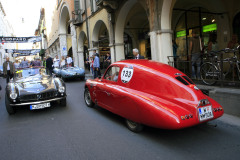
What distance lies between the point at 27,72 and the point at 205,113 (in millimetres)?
6260

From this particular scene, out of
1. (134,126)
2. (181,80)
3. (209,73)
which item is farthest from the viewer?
(209,73)

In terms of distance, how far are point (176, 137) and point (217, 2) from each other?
936 cm

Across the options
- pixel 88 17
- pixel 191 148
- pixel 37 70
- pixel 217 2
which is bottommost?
pixel 191 148

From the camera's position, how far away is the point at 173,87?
140 inches

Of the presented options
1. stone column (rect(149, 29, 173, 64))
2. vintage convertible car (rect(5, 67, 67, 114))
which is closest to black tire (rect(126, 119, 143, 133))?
vintage convertible car (rect(5, 67, 67, 114))

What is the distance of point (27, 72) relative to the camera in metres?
7.19

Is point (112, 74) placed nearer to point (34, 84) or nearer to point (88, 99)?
point (88, 99)

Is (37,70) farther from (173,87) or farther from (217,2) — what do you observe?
(217,2)

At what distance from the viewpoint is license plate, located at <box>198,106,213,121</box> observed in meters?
3.32

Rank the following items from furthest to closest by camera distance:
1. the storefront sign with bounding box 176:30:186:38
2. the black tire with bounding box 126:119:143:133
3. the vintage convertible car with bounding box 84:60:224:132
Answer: the storefront sign with bounding box 176:30:186:38, the black tire with bounding box 126:119:143:133, the vintage convertible car with bounding box 84:60:224:132

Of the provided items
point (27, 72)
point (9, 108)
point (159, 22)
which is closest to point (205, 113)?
point (9, 108)

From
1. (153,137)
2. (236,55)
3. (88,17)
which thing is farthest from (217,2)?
(88,17)

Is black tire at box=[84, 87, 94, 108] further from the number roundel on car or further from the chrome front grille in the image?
the number roundel on car

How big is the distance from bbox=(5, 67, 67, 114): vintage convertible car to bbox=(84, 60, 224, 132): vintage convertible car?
1.96 meters
